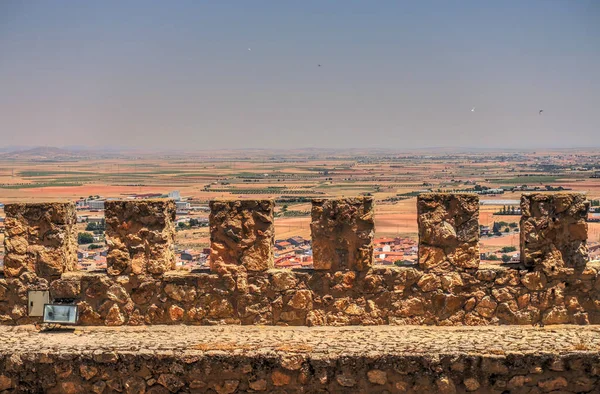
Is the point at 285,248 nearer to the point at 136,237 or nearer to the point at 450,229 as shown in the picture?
the point at 136,237

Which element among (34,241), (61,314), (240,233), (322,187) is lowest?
(322,187)

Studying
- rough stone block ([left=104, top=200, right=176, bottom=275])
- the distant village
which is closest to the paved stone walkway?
rough stone block ([left=104, top=200, right=176, bottom=275])

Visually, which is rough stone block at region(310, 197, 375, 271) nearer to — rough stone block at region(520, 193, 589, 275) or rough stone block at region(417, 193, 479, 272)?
rough stone block at region(417, 193, 479, 272)

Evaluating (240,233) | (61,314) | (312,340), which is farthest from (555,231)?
(61,314)

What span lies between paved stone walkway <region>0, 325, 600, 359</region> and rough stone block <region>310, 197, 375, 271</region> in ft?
1.99

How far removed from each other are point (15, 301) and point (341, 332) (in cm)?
312

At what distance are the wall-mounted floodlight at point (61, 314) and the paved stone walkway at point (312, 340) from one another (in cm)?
14

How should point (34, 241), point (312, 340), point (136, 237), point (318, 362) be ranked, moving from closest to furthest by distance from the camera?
point (318, 362), point (312, 340), point (136, 237), point (34, 241)

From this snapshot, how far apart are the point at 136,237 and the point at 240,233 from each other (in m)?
0.98

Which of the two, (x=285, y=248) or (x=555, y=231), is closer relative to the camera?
(x=555, y=231)

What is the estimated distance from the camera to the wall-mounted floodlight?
320 inches

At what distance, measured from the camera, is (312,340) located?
24.5 ft

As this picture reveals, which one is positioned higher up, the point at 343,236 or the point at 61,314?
the point at 343,236

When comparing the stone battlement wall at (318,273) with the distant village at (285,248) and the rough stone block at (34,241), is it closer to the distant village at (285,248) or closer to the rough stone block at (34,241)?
the rough stone block at (34,241)
